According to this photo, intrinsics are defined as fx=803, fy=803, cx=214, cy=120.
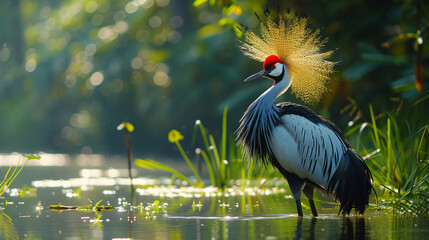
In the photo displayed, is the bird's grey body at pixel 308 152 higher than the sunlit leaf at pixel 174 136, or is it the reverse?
the sunlit leaf at pixel 174 136

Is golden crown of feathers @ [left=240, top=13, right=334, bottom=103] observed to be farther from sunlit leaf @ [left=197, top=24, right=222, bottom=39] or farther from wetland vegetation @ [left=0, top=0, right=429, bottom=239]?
sunlit leaf @ [left=197, top=24, right=222, bottom=39]

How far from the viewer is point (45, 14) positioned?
5006cm

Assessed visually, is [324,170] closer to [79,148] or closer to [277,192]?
[277,192]

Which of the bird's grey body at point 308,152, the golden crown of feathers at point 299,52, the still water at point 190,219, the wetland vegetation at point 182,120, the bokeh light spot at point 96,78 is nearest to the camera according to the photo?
the still water at point 190,219

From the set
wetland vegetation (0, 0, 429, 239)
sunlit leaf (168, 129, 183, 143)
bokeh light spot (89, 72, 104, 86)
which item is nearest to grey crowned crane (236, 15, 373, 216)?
wetland vegetation (0, 0, 429, 239)

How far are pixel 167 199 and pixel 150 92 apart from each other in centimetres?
1961

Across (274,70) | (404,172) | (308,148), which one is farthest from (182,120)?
(308,148)

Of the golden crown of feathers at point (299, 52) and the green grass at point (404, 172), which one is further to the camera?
the golden crown of feathers at point (299, 52)

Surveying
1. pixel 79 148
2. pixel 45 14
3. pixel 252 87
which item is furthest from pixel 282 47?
pixel 45 14

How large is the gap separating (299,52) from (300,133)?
0.93 meters

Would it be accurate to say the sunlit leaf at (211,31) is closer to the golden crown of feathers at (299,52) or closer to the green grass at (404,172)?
the green grass at (404,172)

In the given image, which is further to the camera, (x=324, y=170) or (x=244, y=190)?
(x=244, y=190)

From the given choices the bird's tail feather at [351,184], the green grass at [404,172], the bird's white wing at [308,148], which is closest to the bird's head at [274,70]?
the bird's white wing at [308,148]

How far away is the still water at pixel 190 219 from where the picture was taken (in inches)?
257
